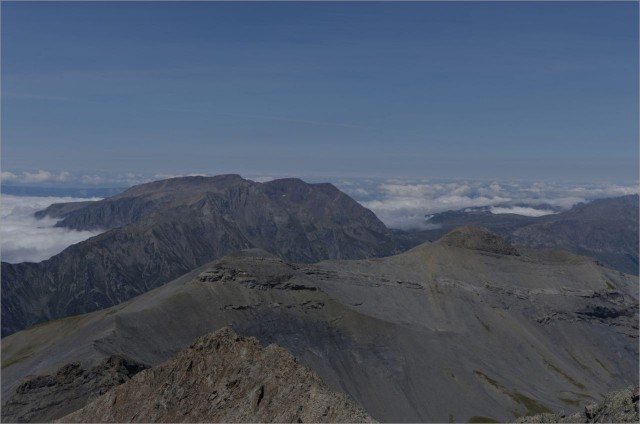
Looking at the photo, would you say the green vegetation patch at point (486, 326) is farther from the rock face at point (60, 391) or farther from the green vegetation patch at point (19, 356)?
the green vegetation patch at point (19, 356)

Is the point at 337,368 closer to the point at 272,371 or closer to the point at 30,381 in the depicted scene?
the point at 30,381

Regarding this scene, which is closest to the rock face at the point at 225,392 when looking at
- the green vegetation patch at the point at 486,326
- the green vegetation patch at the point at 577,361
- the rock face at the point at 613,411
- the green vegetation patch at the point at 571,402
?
the rock face at the point at 613,411

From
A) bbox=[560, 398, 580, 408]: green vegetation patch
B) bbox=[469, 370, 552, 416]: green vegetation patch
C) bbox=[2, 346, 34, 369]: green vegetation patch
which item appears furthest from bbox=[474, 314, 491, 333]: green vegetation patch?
bbox=[2, 346, 34, 369]: green vegetation patch

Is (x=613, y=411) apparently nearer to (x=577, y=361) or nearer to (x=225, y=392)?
(x=225, y=392)

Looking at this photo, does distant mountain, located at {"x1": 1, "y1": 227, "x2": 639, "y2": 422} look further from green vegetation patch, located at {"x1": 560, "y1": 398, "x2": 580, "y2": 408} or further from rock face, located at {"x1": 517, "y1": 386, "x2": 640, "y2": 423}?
rock face, located at {"x1": 517, "y1": 386, "x2": 640, "y2": 423}

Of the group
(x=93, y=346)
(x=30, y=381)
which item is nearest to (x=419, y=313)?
(x=93, y=346)

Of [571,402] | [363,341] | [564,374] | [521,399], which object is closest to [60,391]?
[363,341]
